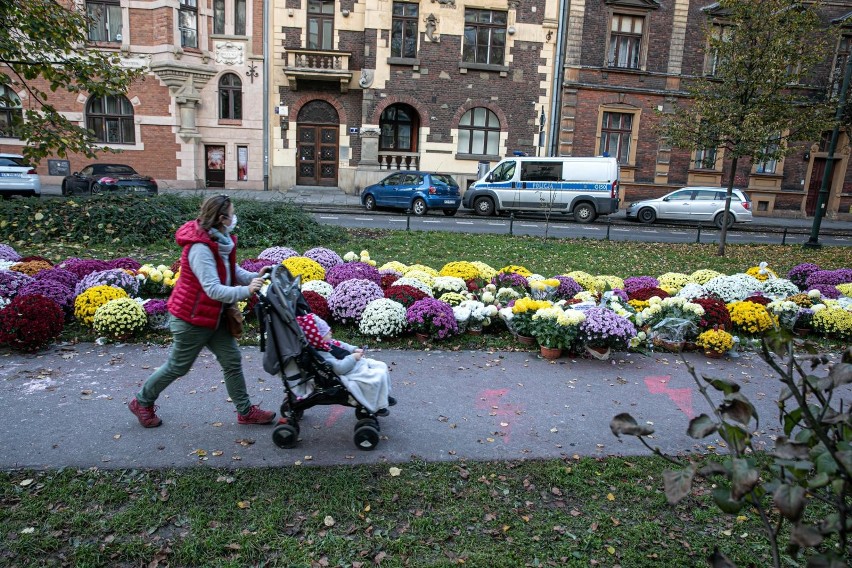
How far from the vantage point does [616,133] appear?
29.7 meters

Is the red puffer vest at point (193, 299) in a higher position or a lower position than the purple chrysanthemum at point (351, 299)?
higher

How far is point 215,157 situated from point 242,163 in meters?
1.34

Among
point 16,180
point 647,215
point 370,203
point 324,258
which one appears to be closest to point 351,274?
point 324,258

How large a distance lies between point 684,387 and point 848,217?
102 ft

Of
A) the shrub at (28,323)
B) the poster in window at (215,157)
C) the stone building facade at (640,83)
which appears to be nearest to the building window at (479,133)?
the stone building facade at (640,83)

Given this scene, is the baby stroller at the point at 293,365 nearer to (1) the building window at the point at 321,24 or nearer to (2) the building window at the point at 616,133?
(1) the building window at the point at 321,24

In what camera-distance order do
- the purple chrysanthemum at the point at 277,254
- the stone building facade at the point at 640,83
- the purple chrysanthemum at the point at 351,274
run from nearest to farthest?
the purple chrysanthemum at the point at 351,274
the purple chrysanthemum at the point at 277,254
the stone building facade at the point at 640,83

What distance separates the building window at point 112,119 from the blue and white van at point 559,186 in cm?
1681

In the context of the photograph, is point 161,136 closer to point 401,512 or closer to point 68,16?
point 68,16

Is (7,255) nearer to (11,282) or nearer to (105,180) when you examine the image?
(11,282)

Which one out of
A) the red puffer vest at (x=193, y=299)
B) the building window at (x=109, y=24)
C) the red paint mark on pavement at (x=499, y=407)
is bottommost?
the red paint mark on pavement at (x=499, y=407)

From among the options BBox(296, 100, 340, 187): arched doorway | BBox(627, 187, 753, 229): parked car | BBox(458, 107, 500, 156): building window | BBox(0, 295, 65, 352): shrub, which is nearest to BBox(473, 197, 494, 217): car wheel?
BBox(458, 107, 500, 156): building window

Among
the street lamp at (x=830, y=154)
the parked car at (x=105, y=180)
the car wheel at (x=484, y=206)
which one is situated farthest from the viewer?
the car wheel at (x=484, y=206)

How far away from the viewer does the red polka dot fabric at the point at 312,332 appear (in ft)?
14.9
